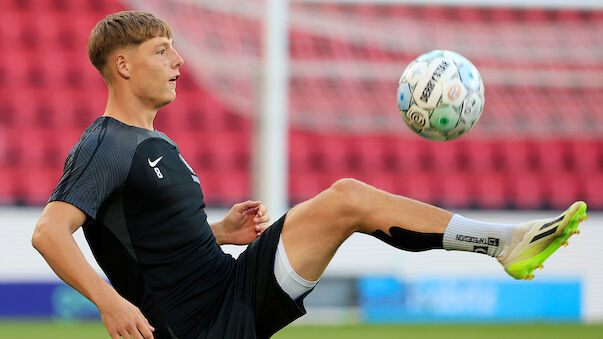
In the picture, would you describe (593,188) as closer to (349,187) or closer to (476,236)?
(476,236)

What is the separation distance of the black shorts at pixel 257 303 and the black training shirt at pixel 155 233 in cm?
6

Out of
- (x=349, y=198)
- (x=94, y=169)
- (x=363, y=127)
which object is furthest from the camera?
(x=363, y=127)

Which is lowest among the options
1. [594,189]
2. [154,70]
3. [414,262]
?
[414,262]

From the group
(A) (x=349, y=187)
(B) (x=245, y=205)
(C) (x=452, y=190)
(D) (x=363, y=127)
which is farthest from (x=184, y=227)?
(C) (x=452, y=190)

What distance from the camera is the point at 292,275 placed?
311cm

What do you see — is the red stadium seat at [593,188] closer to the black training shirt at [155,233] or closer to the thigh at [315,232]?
the thigh at [315,232]

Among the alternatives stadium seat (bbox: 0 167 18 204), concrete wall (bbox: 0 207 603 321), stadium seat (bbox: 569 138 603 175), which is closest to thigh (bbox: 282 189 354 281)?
concrete wall (bbox: 0 207 603 321)

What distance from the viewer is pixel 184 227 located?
3.12 metres

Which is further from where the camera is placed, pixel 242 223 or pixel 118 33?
pixel 242 223

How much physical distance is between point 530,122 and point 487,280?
1509mm

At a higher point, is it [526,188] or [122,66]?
[122,66]

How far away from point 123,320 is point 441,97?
5.06 ft

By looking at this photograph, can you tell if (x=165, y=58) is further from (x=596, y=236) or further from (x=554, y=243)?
(x=596, y=236)

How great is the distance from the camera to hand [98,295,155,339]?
263cm
